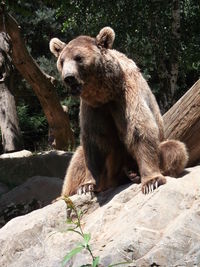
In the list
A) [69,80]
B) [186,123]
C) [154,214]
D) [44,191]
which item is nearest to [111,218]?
[154,214]

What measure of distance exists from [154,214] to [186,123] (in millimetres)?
2139

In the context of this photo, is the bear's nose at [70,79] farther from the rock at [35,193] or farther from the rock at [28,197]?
the rock at [35,193]

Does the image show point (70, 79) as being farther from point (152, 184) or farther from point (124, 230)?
point (124, 230)

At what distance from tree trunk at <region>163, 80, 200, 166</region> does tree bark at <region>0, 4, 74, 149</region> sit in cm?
543

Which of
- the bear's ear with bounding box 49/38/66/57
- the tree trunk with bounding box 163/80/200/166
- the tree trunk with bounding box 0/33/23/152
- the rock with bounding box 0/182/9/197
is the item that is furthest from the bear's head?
the tree trunk with bounding box 0/33/23/152

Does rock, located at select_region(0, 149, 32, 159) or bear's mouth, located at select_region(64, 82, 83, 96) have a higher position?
bear's mouth, located at select_region(64, 82, 83, 96)

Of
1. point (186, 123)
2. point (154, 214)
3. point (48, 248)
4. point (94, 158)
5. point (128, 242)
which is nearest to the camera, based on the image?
point (128, 242)

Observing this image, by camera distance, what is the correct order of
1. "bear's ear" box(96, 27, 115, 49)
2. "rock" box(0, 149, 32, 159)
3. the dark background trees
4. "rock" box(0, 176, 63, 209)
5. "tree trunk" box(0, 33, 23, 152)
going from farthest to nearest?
the dark background trees, "tree trunk" box(0, 33, 23, 152), "rock" box(0, 149, 32, 159), "rock" box(0, 176, 63, 209), "bear's ear" box(96, 27, 115, 49)

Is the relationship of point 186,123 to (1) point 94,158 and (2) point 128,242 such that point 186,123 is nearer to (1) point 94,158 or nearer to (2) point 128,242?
(1) point 94,158

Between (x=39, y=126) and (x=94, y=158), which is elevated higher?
(x=94, y=158)

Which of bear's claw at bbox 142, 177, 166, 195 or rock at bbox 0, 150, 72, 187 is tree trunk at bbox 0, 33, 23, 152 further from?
bear's claw at bbox 142, 177, 166, 195

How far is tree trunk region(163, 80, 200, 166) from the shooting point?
6328mm

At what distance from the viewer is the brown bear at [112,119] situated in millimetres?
5164

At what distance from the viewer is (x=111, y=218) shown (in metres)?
4.90
